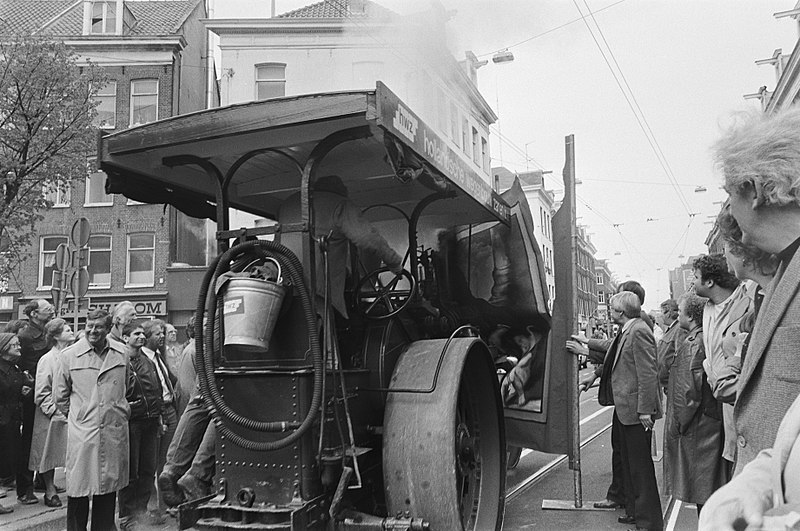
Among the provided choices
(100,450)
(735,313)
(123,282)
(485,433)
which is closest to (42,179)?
(123,282)

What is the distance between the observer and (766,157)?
1433mm

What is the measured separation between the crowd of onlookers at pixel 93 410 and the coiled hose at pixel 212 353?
5.97 ft

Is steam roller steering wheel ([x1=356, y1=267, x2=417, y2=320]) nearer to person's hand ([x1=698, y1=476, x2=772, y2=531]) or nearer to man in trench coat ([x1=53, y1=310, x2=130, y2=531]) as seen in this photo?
man in trench coat ([x1=53, y1=310, x2=130, y2=531])

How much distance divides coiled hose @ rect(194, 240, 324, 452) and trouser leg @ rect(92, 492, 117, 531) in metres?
2.09

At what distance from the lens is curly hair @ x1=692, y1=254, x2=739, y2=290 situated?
3879 millimetres

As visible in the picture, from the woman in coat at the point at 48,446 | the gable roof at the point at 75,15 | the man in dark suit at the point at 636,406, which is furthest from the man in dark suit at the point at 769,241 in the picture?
the gable roof at the point at 75,15

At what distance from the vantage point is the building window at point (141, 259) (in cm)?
2184

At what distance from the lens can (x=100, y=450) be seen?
4445mm

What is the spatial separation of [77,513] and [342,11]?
42.9 feet

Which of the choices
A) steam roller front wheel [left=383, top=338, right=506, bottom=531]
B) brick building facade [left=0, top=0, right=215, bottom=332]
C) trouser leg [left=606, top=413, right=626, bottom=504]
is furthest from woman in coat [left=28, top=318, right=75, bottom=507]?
brick building facade [left=0, top=0, right=215, bottom=332]

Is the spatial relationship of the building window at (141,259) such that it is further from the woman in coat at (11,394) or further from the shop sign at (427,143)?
the shop sign at (427,143)

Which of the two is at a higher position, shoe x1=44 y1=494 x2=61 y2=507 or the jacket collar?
the jacket collar

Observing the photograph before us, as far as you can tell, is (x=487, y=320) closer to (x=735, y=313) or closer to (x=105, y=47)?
(x=735, y=313)

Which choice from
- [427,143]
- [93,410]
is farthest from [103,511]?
[427,143]
